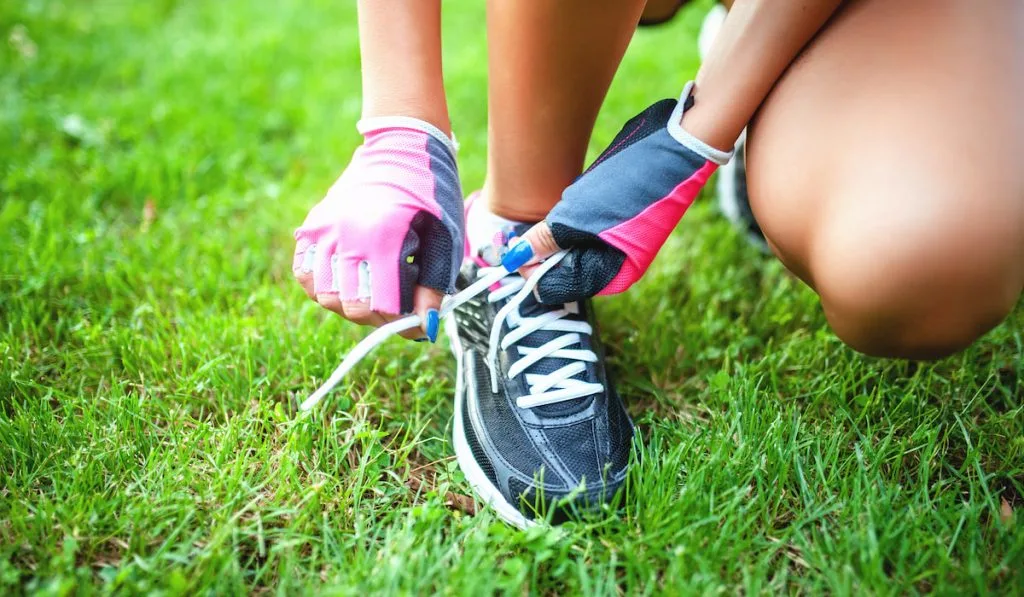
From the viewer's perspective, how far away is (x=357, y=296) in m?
0.96

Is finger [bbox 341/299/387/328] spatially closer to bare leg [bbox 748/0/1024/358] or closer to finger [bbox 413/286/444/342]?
finger [bbox 413/286/444/342]

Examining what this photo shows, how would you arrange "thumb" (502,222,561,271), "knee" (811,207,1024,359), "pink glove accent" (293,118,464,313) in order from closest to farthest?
1. "knee" (811,207,1024,359)
2. "pink glove accent" (293,118,464,313)
3. "thumb" (502,222,561,271)

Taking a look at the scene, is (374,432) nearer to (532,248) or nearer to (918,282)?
(532,248)

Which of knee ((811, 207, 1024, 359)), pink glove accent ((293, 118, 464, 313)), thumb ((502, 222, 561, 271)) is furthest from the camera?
thumb ((502, 222, 561, 271))

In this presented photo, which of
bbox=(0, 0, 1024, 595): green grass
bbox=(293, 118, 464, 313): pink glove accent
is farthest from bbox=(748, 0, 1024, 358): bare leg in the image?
bbox=(293, 118, 464, 313): pink glove accent

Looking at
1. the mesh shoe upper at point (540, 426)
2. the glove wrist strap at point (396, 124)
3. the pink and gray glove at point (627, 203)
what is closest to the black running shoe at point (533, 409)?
the mesh shoe upper at point (540, 426)

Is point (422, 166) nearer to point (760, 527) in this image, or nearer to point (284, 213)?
point (760, 527)

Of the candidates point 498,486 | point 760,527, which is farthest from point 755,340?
point 498,486

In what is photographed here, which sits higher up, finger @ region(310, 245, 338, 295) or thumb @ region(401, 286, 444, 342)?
finger @ region(310, 245, 338, 295)

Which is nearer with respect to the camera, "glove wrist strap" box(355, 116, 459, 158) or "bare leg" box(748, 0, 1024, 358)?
"bare leg" box(748, 0, 1024, 358)

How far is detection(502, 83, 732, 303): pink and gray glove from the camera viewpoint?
100 centimetres

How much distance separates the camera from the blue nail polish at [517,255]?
1069mm

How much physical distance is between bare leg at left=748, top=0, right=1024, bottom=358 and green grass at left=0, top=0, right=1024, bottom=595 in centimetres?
23

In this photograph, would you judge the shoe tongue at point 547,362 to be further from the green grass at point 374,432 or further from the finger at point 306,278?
the finger at point 306,278
